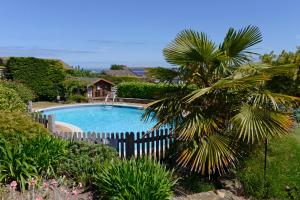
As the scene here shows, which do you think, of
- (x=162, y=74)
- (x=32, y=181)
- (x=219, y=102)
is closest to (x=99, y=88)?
(x=162, y=74)

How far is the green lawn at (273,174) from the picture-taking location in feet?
19.1

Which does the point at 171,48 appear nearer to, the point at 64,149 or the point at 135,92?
the point at 64,149

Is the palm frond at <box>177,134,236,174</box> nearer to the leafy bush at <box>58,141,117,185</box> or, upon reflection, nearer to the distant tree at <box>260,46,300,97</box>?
the leafy bush at <box>58,141,117,185</box>

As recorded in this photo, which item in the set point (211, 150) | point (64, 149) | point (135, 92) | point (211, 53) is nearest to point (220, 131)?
point (211, 150)

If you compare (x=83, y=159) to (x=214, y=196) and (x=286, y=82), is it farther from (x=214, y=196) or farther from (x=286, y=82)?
(x=286, y=82)

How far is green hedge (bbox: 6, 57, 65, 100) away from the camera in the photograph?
25172mm

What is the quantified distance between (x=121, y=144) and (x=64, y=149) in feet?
5.88

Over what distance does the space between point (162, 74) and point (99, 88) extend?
22704mm

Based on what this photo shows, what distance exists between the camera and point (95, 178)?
5410 mm

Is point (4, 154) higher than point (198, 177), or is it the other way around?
point (4, 154)

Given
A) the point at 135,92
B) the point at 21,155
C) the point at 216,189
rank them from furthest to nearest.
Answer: the point at 135,92, the point at 216,189, the point at 21,155

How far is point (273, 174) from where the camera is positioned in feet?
19.9

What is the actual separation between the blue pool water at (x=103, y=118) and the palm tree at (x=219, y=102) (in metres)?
12.5

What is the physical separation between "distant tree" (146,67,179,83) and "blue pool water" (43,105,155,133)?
39.2 ft
